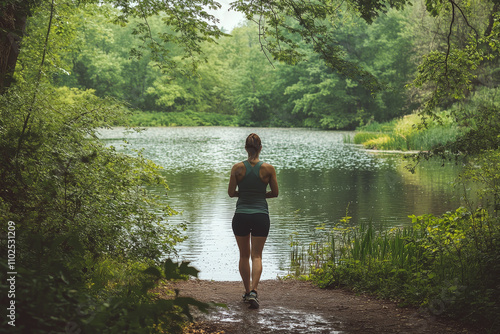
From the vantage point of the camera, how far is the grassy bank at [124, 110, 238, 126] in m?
60.8

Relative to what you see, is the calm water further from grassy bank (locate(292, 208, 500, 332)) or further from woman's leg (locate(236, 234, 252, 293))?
woman's leg (locate(236, 234, 252, 293))

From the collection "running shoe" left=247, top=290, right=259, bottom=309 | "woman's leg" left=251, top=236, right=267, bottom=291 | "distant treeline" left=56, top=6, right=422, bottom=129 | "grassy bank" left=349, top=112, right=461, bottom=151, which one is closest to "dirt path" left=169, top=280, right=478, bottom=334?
"running shoe" left=247, top=290, right=259, bottom=309

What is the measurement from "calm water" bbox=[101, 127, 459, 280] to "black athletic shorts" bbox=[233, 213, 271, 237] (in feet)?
7.95

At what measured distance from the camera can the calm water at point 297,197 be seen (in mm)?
8789

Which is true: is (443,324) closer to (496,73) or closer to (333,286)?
(333,286)

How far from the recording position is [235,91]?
6450 cm

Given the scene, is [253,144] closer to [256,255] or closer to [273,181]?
[273,181]

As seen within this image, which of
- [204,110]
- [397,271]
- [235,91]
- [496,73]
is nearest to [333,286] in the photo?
[397,271]

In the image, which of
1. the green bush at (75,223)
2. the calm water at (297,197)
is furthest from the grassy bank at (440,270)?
the green bush at (75,223)

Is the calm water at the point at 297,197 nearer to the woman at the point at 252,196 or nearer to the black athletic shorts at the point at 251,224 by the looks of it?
the woman at the point at 252,196

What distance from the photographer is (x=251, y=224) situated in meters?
4.64

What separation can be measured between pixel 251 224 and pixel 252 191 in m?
0.30

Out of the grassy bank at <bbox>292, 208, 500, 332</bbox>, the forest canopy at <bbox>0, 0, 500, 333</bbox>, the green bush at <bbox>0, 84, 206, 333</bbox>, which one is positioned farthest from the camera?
the grassy bank at <bbox>292, 208, 500, 332</bbox>

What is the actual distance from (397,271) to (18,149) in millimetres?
3770
